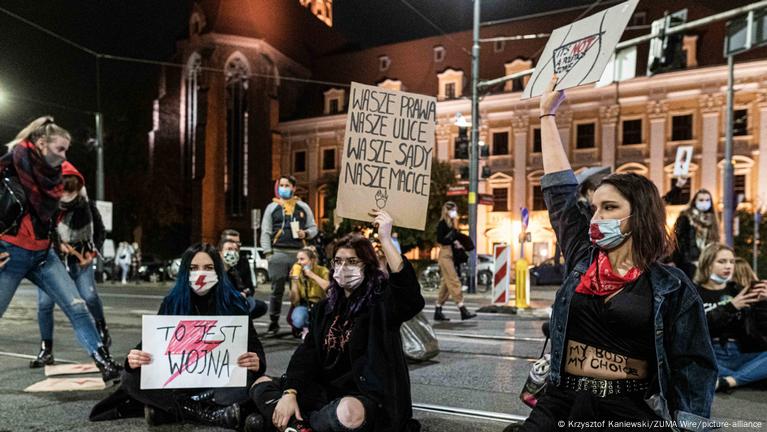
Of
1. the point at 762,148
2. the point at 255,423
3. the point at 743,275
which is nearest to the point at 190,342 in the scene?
the point at 255,423

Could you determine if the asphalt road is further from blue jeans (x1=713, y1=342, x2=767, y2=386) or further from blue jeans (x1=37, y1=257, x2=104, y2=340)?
blue jeans (x1=37, y1=257, x2=104, y2=340)

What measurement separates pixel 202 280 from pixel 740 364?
4.38 meters

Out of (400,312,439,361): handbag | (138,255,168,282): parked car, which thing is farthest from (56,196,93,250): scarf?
(138,255,168,282): parked car

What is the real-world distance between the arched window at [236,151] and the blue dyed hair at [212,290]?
4550cm

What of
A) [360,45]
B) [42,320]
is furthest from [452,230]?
[360,45]

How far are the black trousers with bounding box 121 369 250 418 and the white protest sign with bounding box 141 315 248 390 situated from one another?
0.07m

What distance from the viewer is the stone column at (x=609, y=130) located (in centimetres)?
3591

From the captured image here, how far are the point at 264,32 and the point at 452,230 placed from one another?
43405mm

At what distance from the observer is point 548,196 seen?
9.70 feet

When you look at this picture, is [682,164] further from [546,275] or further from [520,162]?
[520,162]

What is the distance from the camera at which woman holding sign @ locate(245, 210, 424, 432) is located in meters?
3.29

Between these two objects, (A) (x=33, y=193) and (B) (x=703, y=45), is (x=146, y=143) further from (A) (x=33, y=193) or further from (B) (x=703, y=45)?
(A) (x=33, y=193)

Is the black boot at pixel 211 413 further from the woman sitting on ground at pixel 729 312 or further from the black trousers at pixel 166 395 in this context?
the woman sitting on ground at pixel 729 312

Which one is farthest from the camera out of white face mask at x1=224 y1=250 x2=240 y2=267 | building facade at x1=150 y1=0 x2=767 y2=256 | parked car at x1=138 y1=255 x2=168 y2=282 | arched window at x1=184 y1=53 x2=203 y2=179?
arched window at x1=184 y1=53 x2=203 y2=179
